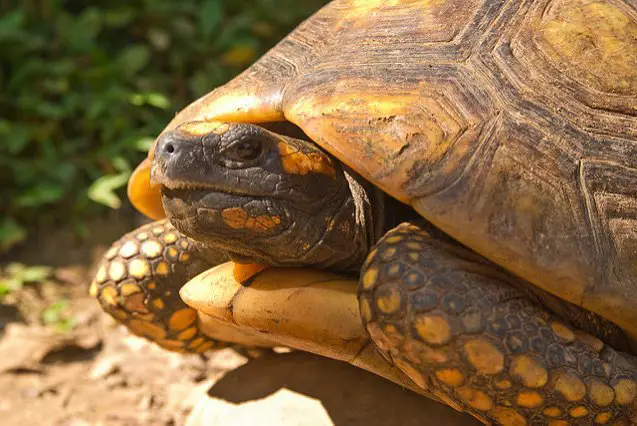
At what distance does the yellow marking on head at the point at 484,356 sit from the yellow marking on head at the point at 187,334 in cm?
132

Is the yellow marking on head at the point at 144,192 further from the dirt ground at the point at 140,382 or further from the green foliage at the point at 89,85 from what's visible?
the green foliage at the point at 89,85

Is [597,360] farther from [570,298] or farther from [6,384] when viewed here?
[6,384]

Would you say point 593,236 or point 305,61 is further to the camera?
point 305,61

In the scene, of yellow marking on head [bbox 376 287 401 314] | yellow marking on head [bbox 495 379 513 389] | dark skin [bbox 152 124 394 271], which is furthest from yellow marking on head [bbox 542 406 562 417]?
dark skin [bbox 152 124 394 271]

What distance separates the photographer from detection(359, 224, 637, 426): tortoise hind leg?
196 centimetres

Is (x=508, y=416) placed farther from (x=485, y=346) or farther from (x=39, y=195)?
(x=39, y=195)

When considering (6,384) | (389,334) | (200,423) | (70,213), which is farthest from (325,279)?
(70,213)

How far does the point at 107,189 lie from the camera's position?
17.8 feet

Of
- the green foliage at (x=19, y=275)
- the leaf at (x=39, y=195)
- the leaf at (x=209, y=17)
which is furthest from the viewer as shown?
the leaf at (x=209, y=17)

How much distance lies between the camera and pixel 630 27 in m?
2.40

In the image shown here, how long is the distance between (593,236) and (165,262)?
4.82 feet

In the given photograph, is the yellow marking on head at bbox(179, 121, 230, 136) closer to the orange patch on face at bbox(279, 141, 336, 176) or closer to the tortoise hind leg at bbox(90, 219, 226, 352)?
the orange patch on face at bbox(279, 141, 336, 176)

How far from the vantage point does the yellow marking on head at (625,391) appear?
2006 millimetres

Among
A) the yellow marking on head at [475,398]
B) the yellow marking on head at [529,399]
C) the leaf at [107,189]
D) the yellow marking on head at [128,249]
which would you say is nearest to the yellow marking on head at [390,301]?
the yellow marking on head at [475,398]
